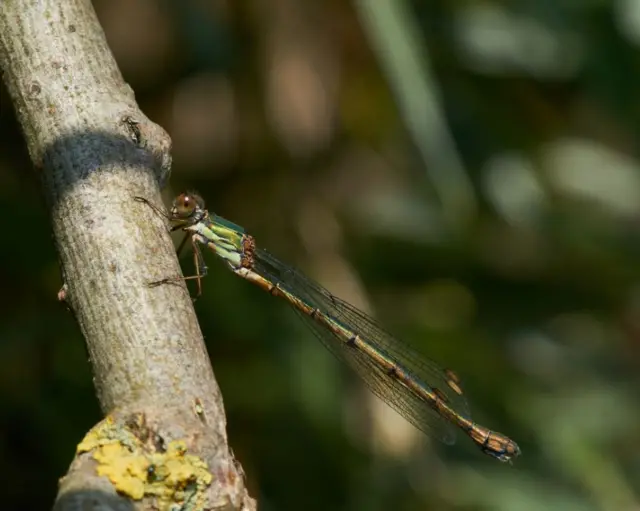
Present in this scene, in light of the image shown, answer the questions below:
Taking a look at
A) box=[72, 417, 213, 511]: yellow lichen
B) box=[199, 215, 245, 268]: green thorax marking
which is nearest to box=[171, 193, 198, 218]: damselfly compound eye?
box=[199, 215, 245, 268]: green thorax marking

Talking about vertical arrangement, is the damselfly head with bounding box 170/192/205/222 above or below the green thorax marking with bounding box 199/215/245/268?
above

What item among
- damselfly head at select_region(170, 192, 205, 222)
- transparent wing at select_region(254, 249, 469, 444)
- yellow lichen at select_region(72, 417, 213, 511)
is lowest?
transparent wing at select_region(254, 249, 469, 444)

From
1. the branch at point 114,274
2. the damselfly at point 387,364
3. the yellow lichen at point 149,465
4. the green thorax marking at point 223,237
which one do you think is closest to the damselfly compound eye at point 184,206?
the green thorax marking at point 223,237

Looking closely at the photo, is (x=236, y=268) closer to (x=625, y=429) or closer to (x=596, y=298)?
(x=596, y=298)

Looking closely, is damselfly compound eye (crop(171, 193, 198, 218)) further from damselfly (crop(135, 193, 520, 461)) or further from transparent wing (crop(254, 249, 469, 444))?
transparent wing (crop(254, 249, 469, 444))

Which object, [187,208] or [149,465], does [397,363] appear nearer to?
[187,208]

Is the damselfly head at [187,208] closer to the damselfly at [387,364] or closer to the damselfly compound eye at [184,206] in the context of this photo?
the damselfly compound eye at [184,206]

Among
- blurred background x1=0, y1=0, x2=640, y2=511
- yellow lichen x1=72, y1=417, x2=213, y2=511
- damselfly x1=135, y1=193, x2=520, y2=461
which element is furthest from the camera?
blurred background x1=0, y1=0, x2=640, y2=511
